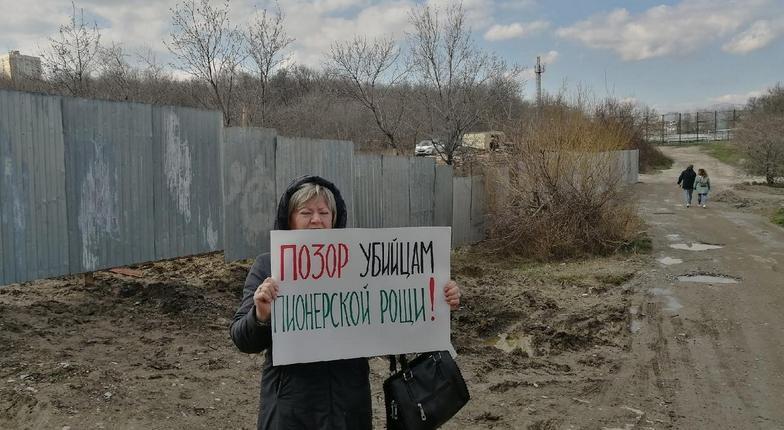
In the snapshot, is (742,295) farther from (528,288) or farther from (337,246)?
(337,246)

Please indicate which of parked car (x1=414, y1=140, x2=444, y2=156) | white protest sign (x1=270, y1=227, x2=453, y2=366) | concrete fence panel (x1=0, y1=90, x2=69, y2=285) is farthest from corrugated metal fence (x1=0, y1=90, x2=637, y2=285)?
parked car (x1=414, y1=140, x2=444, y2=156)

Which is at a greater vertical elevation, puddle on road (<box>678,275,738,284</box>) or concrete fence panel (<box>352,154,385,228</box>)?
concrete fence panel (<box>352,154,385,228</box>)

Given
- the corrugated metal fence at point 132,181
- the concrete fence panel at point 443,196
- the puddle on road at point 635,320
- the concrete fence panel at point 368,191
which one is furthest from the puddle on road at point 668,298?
the corrugated metal fence at point 132,181

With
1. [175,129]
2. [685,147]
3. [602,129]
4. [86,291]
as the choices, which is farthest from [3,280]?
[685,147]

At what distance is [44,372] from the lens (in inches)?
188

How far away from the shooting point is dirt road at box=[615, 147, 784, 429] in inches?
200

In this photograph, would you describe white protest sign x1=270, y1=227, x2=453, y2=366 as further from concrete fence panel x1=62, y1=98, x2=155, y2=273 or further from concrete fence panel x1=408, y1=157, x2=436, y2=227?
concrete fence panel x1=408, y1=157, x2=436, y2=227

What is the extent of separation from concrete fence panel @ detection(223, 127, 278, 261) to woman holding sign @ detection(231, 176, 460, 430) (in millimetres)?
6142

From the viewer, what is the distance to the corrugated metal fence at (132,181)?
6051 millimetres

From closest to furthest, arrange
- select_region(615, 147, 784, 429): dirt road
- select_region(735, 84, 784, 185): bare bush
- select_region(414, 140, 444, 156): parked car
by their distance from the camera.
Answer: select_region(615, 147, 784, 429): dirt road < select_region(414, 140, 444, 156): parked car < select_region(735, 84, 784, 185): bare bush

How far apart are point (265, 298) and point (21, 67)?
1877 cm

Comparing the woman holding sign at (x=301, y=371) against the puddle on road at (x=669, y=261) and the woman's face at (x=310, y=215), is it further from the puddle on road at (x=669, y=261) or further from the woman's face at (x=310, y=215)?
the puddle on road at (x=669, y=261)

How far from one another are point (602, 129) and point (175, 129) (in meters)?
9.65

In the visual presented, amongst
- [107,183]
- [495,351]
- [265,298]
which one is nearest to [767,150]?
[495,351]
